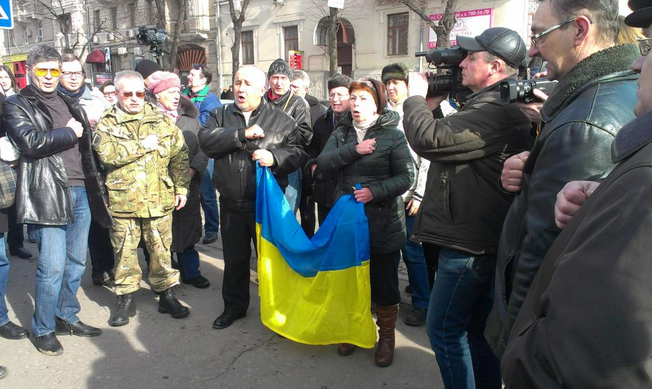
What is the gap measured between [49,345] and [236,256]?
1.35 metres

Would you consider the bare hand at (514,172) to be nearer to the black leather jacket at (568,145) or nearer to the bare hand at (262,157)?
the black leather jacket at (568,145)

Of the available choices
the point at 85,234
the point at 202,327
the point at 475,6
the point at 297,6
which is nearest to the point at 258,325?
the point at 202,327

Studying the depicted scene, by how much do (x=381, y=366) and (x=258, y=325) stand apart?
3.44 feet

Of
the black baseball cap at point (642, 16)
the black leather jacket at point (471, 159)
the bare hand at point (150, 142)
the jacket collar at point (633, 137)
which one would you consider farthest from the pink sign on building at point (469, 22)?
the jacket collar at point (633, 137)

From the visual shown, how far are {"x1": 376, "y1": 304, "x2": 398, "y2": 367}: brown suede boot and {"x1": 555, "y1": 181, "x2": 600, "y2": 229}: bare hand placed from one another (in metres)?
2.09

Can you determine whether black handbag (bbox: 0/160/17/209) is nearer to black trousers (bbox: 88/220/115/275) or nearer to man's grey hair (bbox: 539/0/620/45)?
black trousers (bbox: 88/220/115/275)

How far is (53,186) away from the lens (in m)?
3.25

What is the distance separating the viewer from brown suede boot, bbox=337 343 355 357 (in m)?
3.26

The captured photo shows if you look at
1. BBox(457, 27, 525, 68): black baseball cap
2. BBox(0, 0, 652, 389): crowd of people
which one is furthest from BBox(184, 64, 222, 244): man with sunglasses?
BBox(457, 27, 525, 68): black baseball cap

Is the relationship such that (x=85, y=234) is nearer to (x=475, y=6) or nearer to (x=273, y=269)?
(x=273, y=269)

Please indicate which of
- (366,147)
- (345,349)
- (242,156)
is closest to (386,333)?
(345,349)

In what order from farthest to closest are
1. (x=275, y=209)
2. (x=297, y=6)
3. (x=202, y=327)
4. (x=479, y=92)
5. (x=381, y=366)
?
(x=297, y=6)
(x=202, y=327)
(x=275, y=209)
(x=381, y=366)
(x=479, y=92)

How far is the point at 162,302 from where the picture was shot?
3971mm

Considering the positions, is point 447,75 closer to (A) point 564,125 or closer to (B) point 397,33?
(A) point 564,125
